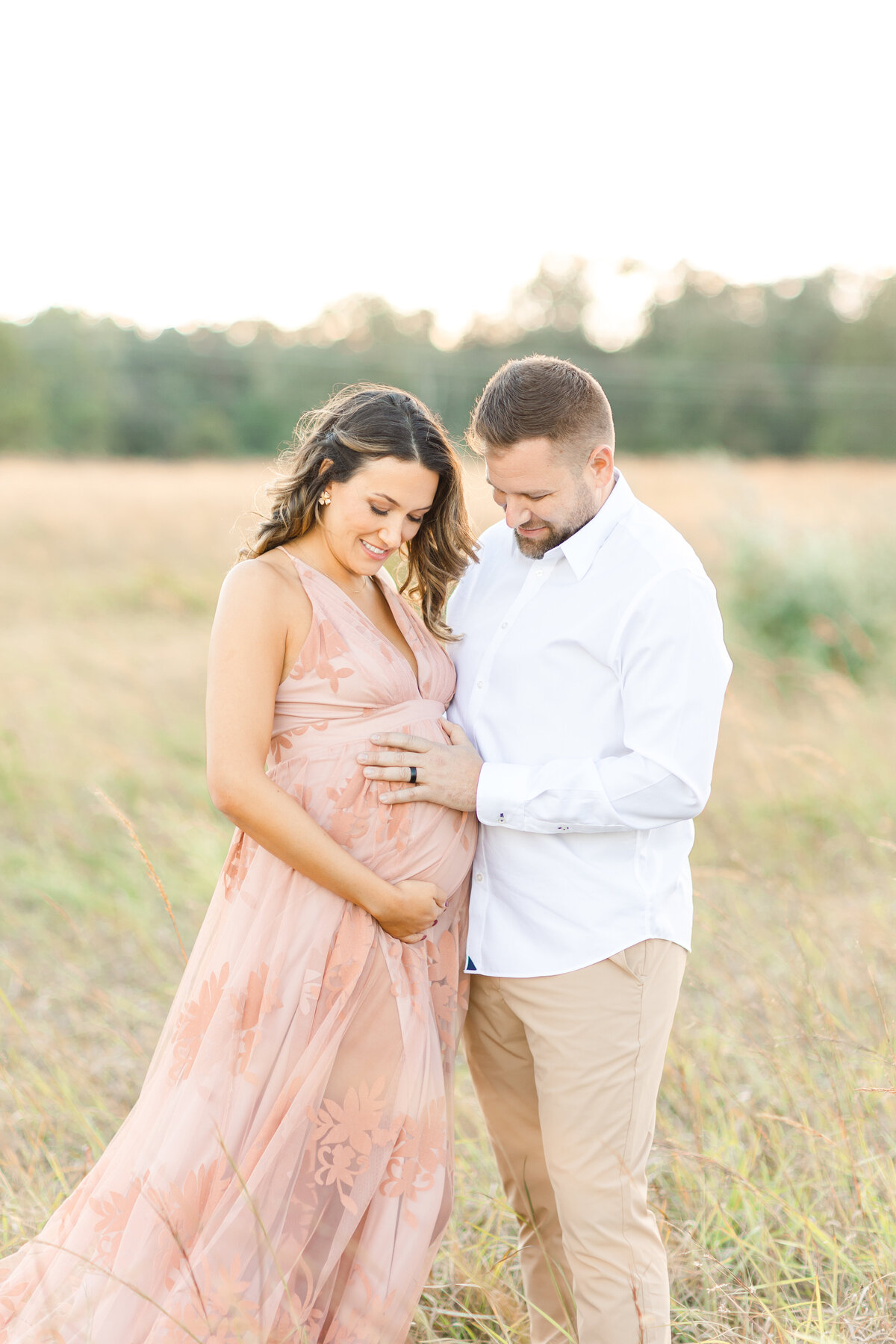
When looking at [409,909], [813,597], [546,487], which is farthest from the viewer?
[813,597]

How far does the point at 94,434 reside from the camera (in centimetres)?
3459

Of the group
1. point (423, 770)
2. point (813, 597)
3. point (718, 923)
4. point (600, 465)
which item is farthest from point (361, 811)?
point (813, 597)

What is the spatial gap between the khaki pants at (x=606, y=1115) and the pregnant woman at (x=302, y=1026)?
0.23 meters

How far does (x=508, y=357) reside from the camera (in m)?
33.7

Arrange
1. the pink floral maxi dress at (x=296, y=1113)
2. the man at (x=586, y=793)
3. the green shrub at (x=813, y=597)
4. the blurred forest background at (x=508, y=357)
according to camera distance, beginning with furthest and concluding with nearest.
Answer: the blurred forest background at (x=508, y=357)
the green shrub at (x=813, y=597)
the man at (x=586, y=793)
the pink floral maxi dress at (x=296, y=1113)

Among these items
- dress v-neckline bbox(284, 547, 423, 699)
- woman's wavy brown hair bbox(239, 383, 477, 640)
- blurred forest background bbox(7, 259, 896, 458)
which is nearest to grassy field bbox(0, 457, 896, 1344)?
woman's wavy brown hair bbox(239, 383, 477, 640)

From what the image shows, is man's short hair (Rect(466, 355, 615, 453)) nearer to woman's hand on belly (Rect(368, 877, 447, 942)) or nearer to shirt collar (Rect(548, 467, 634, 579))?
shirt collar (Rect(548, 467, 634, 579))

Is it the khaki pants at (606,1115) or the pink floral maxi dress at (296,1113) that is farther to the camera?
the khaki pants at (606,1115)

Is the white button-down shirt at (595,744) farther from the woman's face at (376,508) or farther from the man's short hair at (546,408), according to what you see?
the woman's face at (376,508)

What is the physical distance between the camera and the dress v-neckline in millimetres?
2199

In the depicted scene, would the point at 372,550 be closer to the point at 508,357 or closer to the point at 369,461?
the point at 369,461

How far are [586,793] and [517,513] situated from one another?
2.01ft

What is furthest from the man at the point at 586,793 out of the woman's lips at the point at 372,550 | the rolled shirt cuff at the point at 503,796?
the woman's lips at the point at 372,550

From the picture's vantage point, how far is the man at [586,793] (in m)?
2.02
